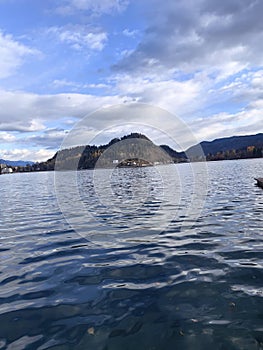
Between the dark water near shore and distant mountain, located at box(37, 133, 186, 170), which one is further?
distant mountain, located at box(37, 133, 186, 170)

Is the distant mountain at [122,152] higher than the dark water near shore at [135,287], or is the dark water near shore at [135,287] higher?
the distant mountain at [122,152]

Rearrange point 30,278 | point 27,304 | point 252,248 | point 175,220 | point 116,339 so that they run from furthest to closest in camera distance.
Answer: point 175,220
point 252,248
point 30,278
point 27,304
point 116,339

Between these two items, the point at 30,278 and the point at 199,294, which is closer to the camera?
the point at 199,294

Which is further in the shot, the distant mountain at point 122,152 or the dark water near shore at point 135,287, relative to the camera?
the distant mountain at point 122,152

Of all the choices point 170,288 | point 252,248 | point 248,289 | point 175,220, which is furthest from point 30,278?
point 175,220

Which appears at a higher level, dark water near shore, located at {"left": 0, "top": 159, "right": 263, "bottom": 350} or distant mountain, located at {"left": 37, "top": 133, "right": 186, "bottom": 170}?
distant mountain, located at {"left": 37, "top": 133, "right": 186, "bottom": 170}

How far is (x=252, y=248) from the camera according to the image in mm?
10812

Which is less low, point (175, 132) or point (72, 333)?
point (175, 132)

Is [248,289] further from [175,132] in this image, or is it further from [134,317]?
Result: [175,132]

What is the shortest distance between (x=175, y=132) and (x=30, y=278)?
7.98 metres

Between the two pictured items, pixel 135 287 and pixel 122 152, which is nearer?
pixel 135 287

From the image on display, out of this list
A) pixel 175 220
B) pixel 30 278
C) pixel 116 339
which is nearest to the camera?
pixel 116 339

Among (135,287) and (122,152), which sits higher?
(122,152)

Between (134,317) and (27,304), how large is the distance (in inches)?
107
